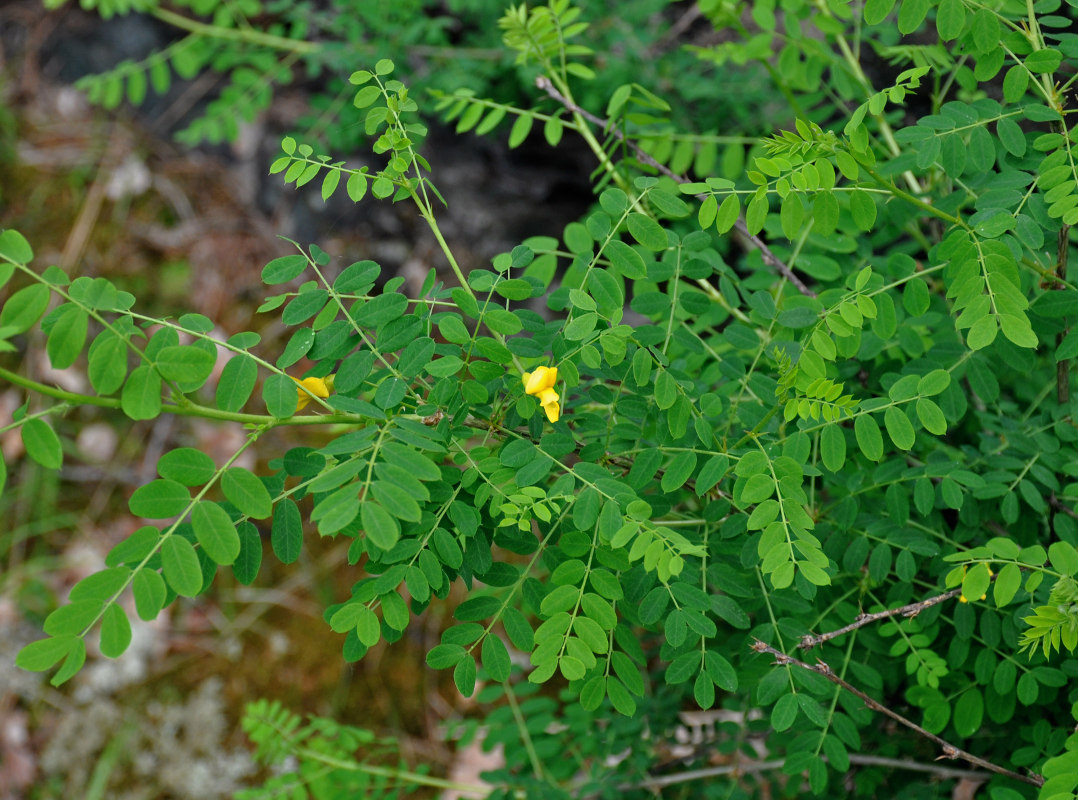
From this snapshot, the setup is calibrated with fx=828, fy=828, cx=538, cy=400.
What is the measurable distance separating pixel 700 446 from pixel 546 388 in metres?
0.26

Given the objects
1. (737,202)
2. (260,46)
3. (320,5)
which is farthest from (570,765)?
(320,5)

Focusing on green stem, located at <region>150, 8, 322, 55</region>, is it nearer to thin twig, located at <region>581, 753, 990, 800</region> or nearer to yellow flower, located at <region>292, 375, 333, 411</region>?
yellow flower, located at <region>292, 375, 333, 411</region>

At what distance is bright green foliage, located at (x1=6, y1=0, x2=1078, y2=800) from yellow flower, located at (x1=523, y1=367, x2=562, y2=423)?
38mm

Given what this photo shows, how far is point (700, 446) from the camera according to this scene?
1.14 metres

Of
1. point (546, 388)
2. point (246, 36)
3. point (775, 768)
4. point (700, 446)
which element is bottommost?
point (775, 768)

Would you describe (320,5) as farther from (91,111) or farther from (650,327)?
(650,327)

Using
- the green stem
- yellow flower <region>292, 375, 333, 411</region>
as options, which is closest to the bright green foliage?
yellow flower <region>292, 375, 333, 411</region>

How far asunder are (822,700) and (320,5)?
2.77 m

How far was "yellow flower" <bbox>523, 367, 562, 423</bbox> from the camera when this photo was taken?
994 millimetres

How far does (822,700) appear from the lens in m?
1.27

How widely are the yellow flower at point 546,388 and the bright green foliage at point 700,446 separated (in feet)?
0.12

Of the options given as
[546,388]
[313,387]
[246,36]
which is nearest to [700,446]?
[546,388]

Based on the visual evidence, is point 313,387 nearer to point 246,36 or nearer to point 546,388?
point 546,388

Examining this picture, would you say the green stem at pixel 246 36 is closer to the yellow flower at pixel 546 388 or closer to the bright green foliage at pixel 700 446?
the bright green foliage at pixel 700 446
